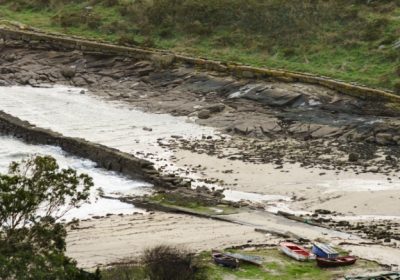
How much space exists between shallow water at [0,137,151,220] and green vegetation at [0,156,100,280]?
1082 centimetres

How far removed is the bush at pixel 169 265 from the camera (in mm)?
21656

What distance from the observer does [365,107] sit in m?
43.8

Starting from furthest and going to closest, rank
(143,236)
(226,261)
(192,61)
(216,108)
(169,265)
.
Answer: (192,61) → (216,108) → (143,236) → (226,261) → (169,265)

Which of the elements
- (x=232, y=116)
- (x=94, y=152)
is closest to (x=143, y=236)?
(x=94, y=152)

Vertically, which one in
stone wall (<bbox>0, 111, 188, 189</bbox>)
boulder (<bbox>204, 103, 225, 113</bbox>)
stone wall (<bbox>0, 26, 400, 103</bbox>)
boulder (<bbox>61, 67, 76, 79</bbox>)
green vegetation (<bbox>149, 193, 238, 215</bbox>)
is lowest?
green vegetation (<bbox>149, 193, 238, 215</bbox>)

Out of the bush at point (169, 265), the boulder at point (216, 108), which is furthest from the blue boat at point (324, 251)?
the boulder at point (216, 108)

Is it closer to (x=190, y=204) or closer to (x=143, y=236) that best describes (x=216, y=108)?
(x=190, y=204)

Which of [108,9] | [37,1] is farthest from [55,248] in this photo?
[37,1]

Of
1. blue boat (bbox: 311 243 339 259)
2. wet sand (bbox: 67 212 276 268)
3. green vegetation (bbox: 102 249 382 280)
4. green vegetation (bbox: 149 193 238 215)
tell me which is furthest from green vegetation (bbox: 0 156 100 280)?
green vegetation (bbox: 149 193 238 215)

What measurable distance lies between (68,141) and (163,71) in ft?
47.0

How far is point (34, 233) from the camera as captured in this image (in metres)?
19.5

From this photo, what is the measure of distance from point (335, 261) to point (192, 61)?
30813 mm

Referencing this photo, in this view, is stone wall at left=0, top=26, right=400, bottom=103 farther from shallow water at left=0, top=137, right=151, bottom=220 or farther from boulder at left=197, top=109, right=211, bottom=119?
shallow water at left=0, top=137, right=151, bottom=220

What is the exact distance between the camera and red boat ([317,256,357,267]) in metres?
24.7
